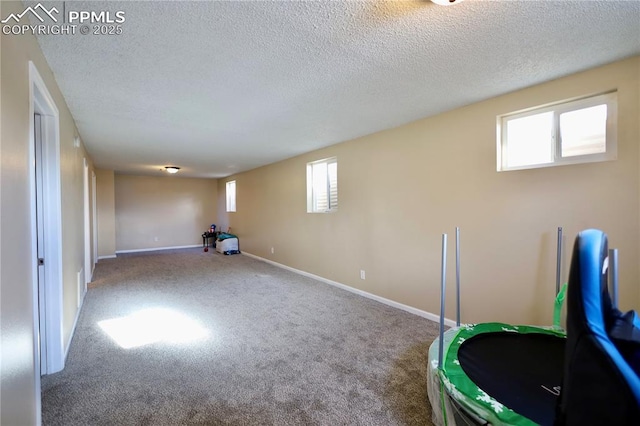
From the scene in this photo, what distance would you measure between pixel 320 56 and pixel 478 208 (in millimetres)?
2074

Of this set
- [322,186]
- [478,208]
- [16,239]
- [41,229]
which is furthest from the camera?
[322,186]

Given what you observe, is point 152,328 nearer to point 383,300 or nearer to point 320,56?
point 383,300

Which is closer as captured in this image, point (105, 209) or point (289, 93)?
point (289, 93)

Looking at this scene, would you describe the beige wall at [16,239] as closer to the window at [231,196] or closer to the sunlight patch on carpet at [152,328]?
the sunlight patch on carpet at [152,328]

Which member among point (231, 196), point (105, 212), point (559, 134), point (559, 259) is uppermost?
point (559, 134)

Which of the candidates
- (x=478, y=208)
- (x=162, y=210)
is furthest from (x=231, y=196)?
(x=478, y=208)

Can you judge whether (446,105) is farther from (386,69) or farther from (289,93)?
(289,93)

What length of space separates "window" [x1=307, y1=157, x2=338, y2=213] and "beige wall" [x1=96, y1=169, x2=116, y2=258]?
5503 mm

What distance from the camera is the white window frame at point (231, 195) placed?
851cm

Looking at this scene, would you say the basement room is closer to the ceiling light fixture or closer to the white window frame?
the ceiling light fixture

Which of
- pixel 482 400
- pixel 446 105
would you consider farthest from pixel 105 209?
pixel 482 400

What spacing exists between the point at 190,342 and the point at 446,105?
342 cm

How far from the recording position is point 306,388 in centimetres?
199

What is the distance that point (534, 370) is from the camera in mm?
1664
